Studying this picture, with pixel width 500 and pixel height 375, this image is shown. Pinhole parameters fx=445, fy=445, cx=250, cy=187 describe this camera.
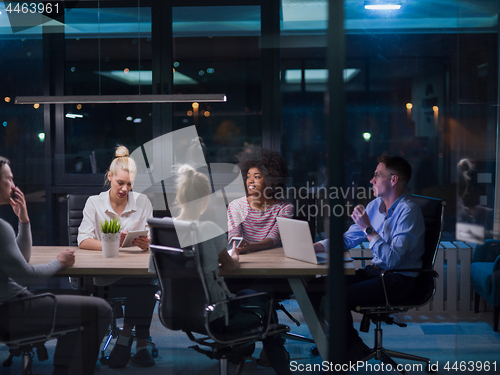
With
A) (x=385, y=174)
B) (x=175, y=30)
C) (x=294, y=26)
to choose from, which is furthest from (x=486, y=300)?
(x=175, y=30)

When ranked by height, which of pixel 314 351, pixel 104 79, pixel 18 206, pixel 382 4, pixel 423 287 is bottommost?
pixel 314 351

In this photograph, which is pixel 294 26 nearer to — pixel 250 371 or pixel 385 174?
pixel 385 174

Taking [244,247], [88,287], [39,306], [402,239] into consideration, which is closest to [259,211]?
[244,247]

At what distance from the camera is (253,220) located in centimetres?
348

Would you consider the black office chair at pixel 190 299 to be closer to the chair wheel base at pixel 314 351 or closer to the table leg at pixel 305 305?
the table leg at pixel 305 305

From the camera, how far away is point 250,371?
2936 millimetres

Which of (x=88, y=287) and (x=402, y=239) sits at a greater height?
(x=402, y=239)

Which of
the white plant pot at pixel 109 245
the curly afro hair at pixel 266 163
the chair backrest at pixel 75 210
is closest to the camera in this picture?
the white plant pot at pixel 109 245

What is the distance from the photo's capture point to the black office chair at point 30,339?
2.50m

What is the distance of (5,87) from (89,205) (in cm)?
243

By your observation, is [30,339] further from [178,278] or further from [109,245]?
[178,278]

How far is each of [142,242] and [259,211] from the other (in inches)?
38.0

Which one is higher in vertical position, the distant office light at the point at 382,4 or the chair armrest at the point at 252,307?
the distant office light at the point at 382,4

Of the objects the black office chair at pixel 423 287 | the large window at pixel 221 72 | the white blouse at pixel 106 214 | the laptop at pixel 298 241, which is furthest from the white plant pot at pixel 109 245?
the large window at pixel 221 72
